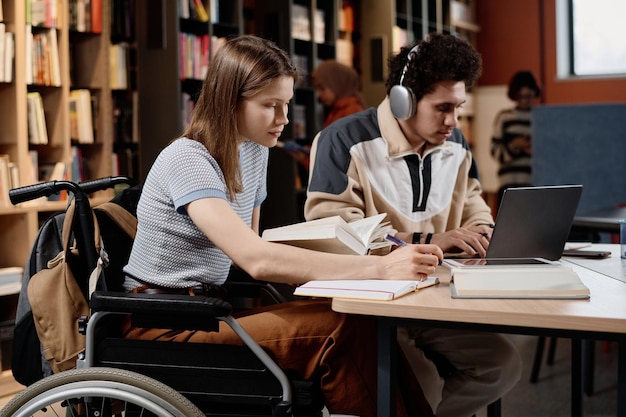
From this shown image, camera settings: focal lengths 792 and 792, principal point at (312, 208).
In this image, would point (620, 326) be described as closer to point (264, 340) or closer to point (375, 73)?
point (264, 340)

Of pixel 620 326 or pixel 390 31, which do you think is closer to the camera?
pixel 620 326

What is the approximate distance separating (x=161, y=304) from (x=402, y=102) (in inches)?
40.1

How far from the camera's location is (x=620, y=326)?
1211mm

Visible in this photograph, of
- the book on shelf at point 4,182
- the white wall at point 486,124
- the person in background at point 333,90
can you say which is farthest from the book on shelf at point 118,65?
the white wall at point 486,124

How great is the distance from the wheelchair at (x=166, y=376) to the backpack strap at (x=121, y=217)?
10.0 inches

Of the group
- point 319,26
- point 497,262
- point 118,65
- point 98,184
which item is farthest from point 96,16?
point 497,262

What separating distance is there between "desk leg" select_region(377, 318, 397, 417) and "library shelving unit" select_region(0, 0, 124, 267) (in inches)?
92.4

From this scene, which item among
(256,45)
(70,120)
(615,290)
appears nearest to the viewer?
(615,290)

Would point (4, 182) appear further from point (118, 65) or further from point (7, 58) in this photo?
point (118, 65)

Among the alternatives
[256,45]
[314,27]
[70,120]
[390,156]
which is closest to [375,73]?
[314,27]

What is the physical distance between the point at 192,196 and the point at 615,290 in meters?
0.81

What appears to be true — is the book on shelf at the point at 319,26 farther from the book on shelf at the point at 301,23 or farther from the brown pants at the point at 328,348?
the brown pants at the point at 328,348

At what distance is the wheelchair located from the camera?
1.42 m

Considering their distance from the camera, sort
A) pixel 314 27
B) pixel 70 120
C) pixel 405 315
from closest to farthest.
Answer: pixel 405 315 → pixel 70 120 → pixel 314 27
